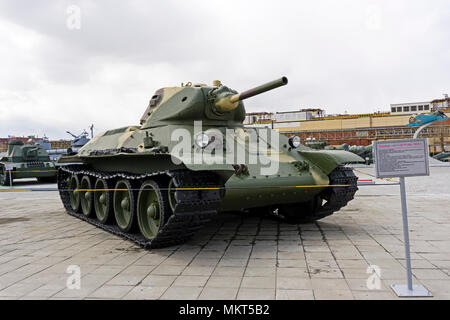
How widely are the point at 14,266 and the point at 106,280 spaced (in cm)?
178

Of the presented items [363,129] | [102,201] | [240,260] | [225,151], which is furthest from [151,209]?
[363,129]

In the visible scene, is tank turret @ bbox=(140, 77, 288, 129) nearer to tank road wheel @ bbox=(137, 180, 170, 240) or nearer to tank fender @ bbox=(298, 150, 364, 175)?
tank road wheel @ bbox=(137, 180, 170, 240)

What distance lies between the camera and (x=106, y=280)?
5008 millimetres

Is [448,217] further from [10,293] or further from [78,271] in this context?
[10,293]

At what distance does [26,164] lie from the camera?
72.7ft

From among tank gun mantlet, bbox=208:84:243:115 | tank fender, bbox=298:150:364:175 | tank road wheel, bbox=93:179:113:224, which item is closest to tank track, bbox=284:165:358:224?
tank fender, bbox=298:150:364:175

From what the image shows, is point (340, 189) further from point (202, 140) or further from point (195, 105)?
point (195, 105)

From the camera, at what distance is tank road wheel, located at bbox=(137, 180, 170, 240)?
6.34 m

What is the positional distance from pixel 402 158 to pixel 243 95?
11.6 feet

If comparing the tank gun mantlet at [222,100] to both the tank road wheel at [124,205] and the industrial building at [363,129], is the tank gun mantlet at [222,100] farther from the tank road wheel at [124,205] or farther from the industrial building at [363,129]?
the industrial building at [363,129]

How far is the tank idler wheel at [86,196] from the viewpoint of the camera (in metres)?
9.49

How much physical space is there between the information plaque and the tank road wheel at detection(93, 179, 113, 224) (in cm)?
573

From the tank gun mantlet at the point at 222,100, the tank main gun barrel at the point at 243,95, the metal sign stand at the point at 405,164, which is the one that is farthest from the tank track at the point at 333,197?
the metal sign stand at the point at 405,164
